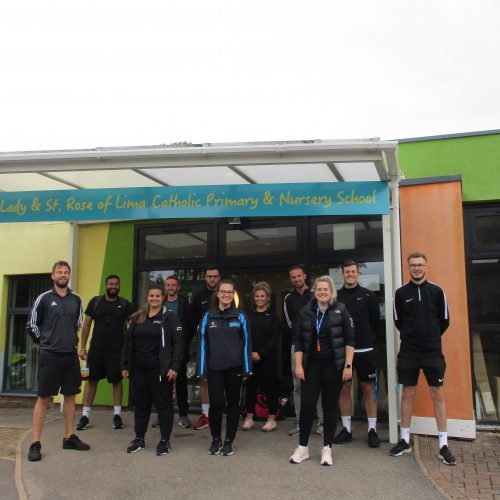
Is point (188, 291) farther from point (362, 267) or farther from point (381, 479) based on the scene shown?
point (381, 479)

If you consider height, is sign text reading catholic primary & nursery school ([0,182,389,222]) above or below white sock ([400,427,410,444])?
above

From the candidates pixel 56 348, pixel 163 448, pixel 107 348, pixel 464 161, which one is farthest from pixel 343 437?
pixel 464 161

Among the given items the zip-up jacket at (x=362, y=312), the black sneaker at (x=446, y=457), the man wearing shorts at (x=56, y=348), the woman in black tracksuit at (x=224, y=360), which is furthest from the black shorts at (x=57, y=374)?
the black sneaker at (x=446, y=457)

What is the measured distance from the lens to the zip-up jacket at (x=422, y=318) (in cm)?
516

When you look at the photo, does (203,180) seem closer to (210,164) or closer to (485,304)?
(210,164)

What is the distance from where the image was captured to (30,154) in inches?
229

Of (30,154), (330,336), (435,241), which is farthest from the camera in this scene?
(435,241)

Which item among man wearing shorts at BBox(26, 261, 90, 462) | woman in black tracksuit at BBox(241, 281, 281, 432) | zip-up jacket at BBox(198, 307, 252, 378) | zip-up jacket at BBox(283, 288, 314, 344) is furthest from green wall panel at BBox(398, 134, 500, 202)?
man wearing shorts at BBox(26, 261, 90, 462)

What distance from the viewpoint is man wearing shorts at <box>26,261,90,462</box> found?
519cm

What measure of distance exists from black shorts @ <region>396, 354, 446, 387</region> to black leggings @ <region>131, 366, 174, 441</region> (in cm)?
227

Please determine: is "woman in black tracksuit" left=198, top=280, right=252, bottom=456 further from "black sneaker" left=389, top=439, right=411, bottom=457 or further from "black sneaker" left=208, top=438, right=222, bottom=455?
"black sneaker" left=389, top=439, right=411, bottom=457

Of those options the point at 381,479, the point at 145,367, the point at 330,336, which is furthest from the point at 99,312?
the point at 381,479

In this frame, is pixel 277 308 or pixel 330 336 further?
pixel 277 308

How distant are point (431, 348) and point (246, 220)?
3231 millimetres
